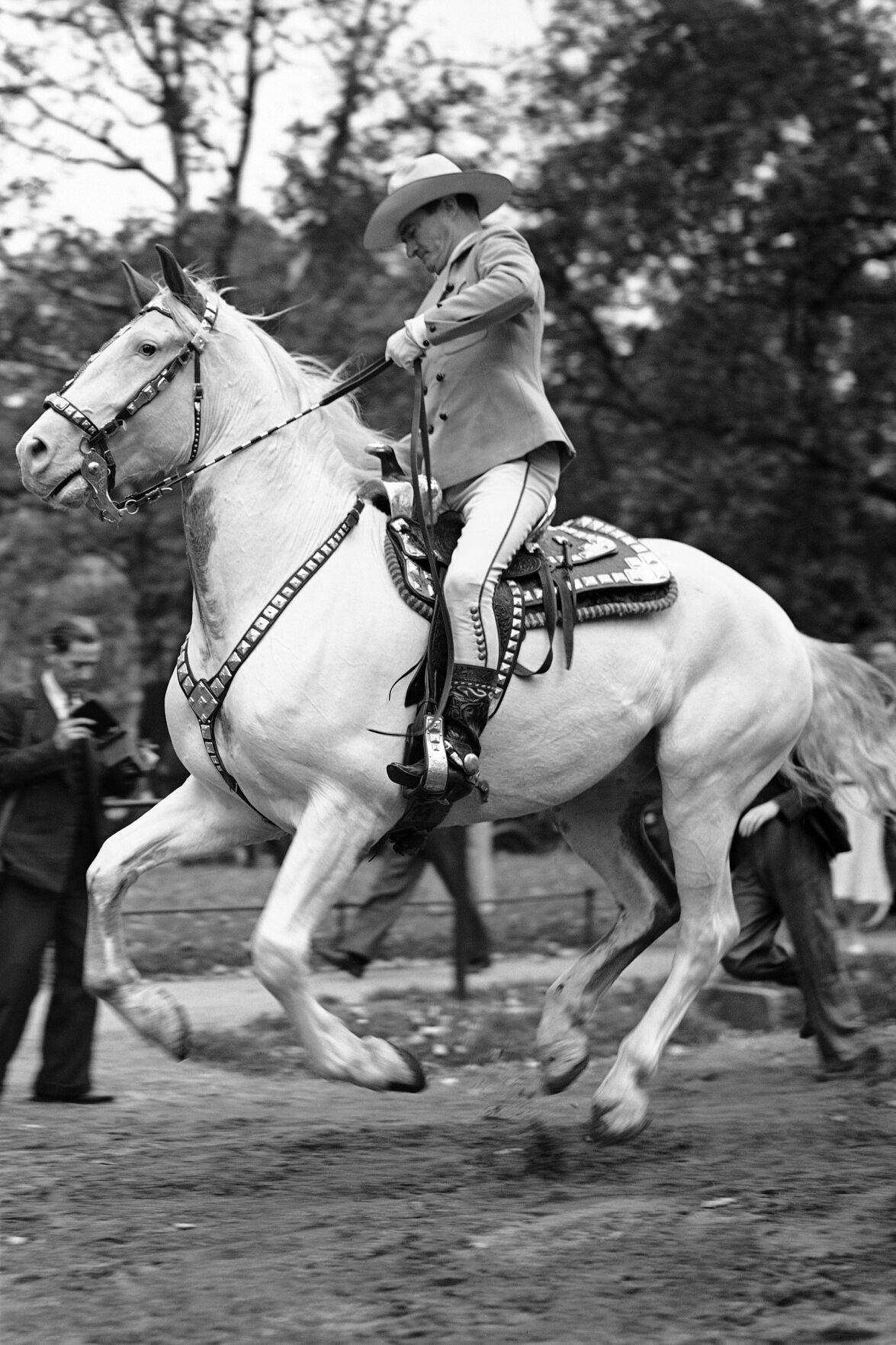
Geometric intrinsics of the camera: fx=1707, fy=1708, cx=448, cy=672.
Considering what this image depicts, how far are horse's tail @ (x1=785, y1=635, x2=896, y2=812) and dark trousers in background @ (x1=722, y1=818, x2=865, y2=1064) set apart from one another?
32.3 inches

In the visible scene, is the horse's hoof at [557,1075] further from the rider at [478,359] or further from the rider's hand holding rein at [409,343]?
the rider's hand holding rein at [409,343]

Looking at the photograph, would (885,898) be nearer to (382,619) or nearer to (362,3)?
(382,619)

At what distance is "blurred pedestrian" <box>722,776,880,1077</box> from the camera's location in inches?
311

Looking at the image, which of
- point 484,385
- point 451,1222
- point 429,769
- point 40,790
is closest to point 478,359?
point 484,385

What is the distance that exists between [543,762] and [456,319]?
156cm

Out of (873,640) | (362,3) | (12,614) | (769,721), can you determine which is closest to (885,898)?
(873,640)

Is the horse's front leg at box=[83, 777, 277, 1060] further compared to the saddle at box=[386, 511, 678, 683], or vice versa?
the saddle at box=[386, 511, 678, 683]

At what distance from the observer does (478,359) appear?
6113 millimetres

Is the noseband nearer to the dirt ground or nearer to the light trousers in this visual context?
the light trousers

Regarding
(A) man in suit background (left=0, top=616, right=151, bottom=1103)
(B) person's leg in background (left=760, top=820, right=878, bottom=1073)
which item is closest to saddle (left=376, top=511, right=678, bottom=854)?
(A) man in suit background (left=0, top=616, right=151, bottom=1103)

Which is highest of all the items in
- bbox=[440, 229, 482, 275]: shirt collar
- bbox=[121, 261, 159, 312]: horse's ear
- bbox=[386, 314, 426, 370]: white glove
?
bbox=[440, 229, 482, 275]: shirt collar

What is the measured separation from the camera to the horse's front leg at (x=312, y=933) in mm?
5398

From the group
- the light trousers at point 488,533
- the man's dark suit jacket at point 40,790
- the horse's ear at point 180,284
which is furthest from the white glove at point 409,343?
the man's dark suit jacket at point 40,790

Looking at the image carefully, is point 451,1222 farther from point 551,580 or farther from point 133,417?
point 133,417
